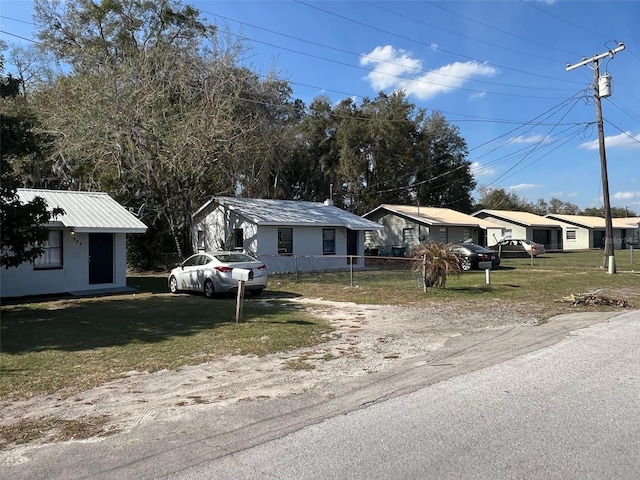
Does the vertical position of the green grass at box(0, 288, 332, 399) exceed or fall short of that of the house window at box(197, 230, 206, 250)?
it falls short

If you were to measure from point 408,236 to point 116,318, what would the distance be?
29680 mm

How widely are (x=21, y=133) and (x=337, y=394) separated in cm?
1045

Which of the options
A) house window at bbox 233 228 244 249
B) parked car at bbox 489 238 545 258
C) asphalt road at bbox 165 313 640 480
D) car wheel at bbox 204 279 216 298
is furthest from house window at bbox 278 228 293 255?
parked car at bbox 489 238 545 258

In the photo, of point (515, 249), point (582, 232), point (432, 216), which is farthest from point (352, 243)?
point (582, 232)

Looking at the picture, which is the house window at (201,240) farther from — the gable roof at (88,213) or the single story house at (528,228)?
the single story house at (528,228)

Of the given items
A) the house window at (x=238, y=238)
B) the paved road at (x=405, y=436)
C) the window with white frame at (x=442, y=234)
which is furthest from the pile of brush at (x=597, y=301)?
the window with white frame at (x=442, y=234)

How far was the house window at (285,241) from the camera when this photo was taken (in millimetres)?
25531

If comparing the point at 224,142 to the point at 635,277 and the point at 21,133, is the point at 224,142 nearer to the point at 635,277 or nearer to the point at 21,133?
the point at 21,133

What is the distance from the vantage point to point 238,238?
26.0 m

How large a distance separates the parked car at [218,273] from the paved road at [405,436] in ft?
30.8

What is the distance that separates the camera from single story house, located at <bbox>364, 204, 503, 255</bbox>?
1495 inches

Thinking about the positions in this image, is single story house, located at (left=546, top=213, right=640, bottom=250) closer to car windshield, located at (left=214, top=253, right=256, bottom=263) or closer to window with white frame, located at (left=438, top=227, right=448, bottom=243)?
window with white frame, located at (left=438, top=227, right=448, bottom=243)

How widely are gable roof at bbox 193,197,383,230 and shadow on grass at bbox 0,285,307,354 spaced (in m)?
8.94

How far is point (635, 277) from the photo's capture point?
21.5 meters
